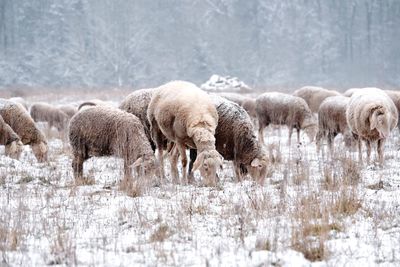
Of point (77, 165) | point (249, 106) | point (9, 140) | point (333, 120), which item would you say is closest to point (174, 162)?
point (77, 165)

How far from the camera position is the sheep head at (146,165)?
7760mm

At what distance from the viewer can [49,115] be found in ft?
66.6

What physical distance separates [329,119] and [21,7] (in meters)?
56.3

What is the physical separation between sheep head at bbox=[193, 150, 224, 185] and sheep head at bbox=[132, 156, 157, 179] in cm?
60

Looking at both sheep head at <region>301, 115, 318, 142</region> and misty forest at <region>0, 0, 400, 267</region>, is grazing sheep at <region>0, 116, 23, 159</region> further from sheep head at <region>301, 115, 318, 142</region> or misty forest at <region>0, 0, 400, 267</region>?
sheep head at <region>301, 115, 318, 142</region>

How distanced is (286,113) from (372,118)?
6.20m

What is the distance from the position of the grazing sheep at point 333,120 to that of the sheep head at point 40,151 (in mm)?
6110

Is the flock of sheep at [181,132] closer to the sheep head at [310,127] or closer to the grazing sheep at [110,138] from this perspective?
the grazing sheep at [110,138]

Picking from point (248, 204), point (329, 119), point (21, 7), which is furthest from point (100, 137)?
point (21, 7)

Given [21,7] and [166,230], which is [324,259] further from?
[21,7]

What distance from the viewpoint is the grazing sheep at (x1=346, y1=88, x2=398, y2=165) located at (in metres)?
10.2

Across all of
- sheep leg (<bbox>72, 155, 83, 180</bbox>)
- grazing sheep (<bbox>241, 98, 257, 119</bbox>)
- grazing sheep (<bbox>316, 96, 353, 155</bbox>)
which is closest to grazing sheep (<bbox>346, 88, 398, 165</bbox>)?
grazing sheep (<bbox>316, 96, 353, 155</bbox>)

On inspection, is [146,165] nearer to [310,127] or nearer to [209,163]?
[209,163]

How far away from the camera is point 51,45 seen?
204ft
